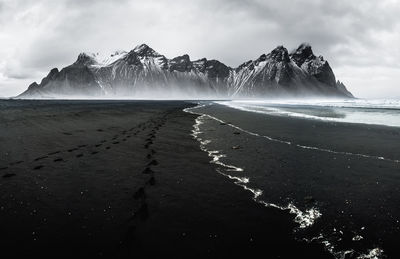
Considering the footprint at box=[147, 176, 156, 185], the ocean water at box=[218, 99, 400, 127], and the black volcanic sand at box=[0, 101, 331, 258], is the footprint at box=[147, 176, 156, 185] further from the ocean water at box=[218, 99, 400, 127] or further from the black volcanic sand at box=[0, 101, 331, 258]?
the ocean water at box=[218, 99, 400, 127]

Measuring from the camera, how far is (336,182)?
526 inches

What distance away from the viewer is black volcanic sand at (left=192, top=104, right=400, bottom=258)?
877 centimetres

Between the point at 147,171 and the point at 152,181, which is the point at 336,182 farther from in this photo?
the point at 147,171

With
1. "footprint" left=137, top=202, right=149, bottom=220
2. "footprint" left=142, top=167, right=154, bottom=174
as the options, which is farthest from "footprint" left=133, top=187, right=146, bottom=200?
"footprint" left=142, top=167, right=154, bottom=174

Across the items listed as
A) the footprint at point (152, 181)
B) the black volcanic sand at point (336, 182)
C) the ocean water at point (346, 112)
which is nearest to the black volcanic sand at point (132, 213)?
the footprint at point (152, 181)

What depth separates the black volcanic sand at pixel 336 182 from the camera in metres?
8.77

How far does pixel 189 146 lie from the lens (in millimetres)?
22359

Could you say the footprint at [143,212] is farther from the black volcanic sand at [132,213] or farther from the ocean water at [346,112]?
the ocean water at [346,112]

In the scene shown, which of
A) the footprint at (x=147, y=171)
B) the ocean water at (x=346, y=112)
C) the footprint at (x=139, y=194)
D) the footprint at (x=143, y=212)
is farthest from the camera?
the ocean water at (x=346, y=112)

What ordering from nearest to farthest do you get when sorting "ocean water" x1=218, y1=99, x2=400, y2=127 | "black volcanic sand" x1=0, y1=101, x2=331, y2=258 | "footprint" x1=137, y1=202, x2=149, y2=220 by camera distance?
"black volcanic sand" x1=0, y1=101, x2=331, y2=258 < "footprint" x1=137, y1=202, x2=149, y2=220 < "ocean water" x1=218, y1=99, x2=400, y2=127

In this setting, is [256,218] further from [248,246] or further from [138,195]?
[138,195]

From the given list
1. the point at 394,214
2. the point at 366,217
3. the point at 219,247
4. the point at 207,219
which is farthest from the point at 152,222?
the point at 394,214

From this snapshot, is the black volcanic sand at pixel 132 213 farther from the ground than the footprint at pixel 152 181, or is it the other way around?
the footprint at pixel 152 181

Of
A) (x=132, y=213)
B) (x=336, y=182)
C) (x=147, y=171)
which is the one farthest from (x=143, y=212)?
(x=336, y=182)
